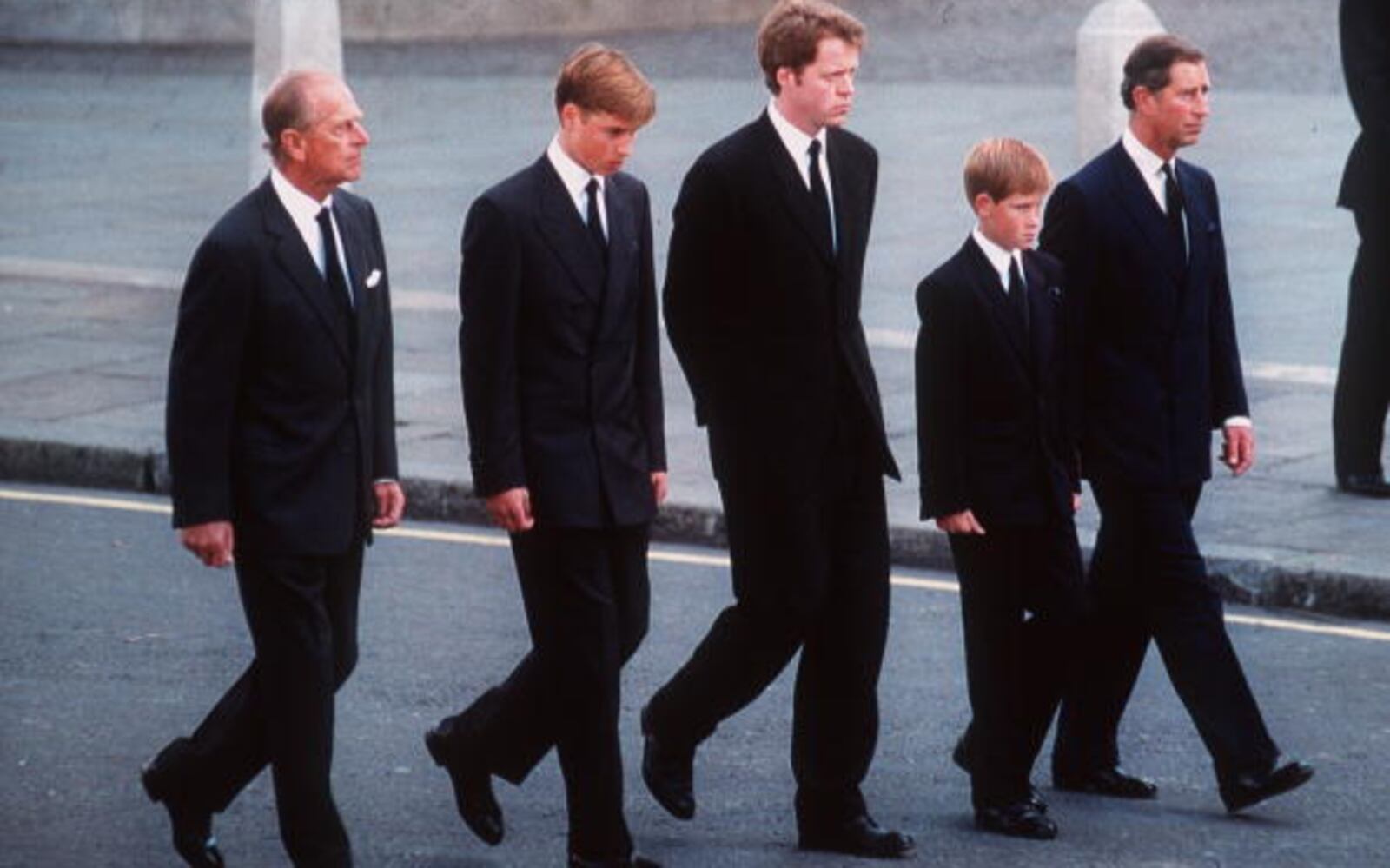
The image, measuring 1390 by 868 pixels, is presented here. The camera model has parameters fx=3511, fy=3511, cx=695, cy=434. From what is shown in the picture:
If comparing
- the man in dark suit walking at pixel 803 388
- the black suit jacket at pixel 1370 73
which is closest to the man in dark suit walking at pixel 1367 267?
the black suit jacket at pixel 1370 73

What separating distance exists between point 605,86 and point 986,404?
115 cm

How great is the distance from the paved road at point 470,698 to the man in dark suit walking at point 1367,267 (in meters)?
1.26

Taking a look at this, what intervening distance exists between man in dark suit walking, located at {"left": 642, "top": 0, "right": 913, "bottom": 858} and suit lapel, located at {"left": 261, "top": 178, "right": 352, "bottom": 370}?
0.84 meters

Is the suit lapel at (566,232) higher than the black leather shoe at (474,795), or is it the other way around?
the suit lapel at (566,232)

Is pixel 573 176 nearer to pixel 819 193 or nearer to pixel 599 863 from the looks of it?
pixel 819 193

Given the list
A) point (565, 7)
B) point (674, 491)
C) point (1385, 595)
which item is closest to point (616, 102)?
point (1385, 595)

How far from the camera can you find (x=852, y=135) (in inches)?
289

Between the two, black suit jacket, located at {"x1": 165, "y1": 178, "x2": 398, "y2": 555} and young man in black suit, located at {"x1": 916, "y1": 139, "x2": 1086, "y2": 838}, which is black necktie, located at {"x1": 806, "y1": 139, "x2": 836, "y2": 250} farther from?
black suit jacket, located at {"x1": 165, "y1": 178, "x2": 398, "y2": 555}

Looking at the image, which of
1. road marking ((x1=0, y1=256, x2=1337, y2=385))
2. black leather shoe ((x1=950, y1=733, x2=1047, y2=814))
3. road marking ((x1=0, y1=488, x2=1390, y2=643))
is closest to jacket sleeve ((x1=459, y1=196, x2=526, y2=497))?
black leather shoe ((x1=950, y1=733, x2=1047, y2=814))

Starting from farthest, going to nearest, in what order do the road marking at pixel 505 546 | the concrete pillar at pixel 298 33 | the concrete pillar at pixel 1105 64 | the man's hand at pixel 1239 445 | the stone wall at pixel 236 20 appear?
the stone wall at pixel 236 20 → the concrete pillar at pixel 298 33 → the concrete pillar at pixel 1105 64 → the road marking at pixel 505 546 → the man's hand at pixel 1239 445

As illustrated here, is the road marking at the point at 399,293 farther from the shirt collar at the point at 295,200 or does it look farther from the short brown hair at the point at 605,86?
the shirt collar at the point at 295,200

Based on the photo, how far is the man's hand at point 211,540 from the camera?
6.55 meters

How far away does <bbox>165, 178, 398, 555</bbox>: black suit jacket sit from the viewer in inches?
259

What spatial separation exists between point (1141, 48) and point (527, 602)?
184 cm
